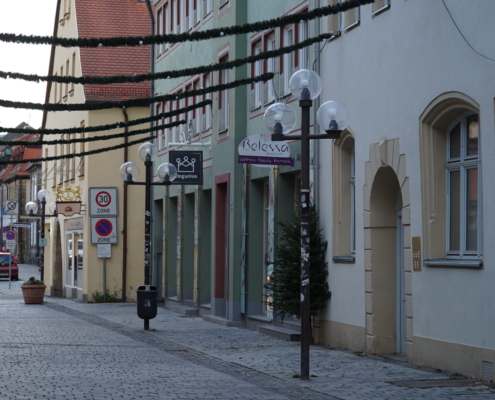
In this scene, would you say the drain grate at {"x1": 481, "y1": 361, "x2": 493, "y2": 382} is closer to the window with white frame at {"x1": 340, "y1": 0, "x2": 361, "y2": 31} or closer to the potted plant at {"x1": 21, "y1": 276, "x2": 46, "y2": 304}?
the window with white frame at {"x1": 340, "y1": 0, "x2": 361, "y2": 31}

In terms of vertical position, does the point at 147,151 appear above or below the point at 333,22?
below

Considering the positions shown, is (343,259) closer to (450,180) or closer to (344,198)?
(344,198)

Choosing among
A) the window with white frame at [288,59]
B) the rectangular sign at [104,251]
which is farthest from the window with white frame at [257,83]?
the rectangular sign at [104,251]

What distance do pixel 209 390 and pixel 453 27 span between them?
18.3 feet

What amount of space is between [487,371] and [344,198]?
6035mm

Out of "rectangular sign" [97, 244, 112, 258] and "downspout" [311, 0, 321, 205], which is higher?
"downspout" [311, 0, 321, 205]

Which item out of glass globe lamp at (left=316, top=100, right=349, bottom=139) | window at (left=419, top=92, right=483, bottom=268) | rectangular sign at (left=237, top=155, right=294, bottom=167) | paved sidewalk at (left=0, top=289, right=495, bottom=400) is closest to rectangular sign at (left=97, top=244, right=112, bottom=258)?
paved sidewalk at (left=0, top=289, right=495, bottom=400)

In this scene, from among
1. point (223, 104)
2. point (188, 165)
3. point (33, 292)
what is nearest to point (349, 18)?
point (223, 104)

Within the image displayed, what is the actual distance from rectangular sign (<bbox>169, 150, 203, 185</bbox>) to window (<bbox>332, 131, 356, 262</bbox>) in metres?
7.98

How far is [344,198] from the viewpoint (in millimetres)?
17156

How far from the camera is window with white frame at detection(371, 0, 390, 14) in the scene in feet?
49.1

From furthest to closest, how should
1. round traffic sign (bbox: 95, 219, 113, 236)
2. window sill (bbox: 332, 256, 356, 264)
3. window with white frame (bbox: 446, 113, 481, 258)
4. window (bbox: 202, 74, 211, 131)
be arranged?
round traffic sign (bbox: 95, 219, 113, 236), window (bbox: 202, 74, 211, 131), window sill (bbox: 332, 256, 356, 264), window with white frame (bbox: 446, 113, 481, 258)

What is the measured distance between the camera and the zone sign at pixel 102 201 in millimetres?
29344

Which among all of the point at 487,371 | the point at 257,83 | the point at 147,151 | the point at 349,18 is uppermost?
the point at 349,18
